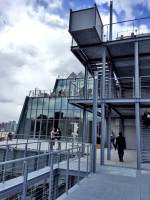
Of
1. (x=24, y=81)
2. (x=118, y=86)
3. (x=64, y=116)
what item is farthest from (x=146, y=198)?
(x=24, y=81)

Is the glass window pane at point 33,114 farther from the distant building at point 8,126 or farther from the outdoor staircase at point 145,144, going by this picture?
the outdoor staircase at point 145,144

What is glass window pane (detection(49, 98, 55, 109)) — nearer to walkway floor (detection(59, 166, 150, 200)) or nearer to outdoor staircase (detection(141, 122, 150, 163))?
outdoor staircase (detection(141, 122, 150, 163))

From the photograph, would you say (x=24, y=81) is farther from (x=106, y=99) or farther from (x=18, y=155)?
(x=106, y=99)

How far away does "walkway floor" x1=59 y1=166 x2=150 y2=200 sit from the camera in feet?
15.2

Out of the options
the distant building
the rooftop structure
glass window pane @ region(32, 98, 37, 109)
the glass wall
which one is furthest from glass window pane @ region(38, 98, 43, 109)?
the rooftop structure

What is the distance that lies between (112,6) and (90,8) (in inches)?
97.6

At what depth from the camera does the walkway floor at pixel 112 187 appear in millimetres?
4633

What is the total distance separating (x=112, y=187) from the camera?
5.42m

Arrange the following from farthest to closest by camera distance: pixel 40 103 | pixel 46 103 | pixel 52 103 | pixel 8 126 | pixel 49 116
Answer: pixel 40 103 < pixel 46 103 < pixel 52 103 < pixel 49 116 < pixel 8 126

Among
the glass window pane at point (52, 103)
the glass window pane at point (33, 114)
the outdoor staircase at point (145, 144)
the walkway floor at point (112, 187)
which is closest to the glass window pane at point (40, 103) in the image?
the glass window pane at point (33, 114)

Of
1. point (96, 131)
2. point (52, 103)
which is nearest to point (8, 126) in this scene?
point (52, 103)

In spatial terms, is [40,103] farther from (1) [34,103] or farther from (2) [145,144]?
(2) [145,144]

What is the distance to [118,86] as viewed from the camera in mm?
14984

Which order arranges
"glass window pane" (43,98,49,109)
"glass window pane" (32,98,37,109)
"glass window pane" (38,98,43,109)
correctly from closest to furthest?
"glass window pane" (43,98,49,109), "glass window pane" (38,98,43,109), "glass window pane" (32,98,37,109)
